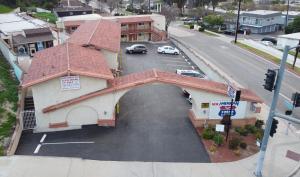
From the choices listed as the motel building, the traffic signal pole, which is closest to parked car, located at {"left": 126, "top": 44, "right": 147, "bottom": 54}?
the motel building

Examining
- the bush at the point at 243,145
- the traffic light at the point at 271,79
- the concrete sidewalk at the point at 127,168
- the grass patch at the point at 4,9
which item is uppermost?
the grass patch at the point at 4,9

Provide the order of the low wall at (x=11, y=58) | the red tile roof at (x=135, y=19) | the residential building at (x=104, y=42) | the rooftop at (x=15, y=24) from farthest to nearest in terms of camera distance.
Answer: the red tile roof at (x=135, y=19) < the rooftop at (x=15, y=24) < the residential building at (x=104, y=42) < the low wall at (x=11, y=58)

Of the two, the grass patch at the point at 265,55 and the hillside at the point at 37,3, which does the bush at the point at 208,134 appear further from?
the hillside at the point at 37,3

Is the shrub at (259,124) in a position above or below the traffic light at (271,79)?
below

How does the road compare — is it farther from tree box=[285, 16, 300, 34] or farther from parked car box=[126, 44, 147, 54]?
tree box=[285, 16, 300, 34]

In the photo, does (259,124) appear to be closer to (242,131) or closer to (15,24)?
(242,131)

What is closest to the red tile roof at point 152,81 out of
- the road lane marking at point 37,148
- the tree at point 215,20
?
the road lane marking at point 37,148
